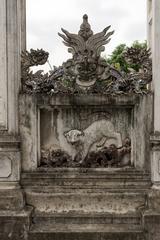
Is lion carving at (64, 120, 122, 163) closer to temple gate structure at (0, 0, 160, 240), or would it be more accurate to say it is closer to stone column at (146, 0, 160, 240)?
temple gate structure at (0, 0, 160, 240)

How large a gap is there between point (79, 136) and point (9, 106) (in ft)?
4.52

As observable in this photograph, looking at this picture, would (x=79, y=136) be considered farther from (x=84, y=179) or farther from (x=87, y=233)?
(x=87, y=233)

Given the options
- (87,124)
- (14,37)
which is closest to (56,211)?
(87,124)

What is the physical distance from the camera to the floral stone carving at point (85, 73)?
720 centimetres

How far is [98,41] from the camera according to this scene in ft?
23.8

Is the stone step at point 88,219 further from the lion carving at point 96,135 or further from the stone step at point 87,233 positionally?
the lion carving at point 96,135

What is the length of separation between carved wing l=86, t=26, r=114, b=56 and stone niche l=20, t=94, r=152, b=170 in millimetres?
877

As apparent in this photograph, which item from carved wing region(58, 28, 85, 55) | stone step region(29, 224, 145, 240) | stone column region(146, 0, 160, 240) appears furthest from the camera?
carved wing region(58, 28, 85, 55)

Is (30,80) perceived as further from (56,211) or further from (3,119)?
(56,211)

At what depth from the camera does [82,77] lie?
7.29 metres

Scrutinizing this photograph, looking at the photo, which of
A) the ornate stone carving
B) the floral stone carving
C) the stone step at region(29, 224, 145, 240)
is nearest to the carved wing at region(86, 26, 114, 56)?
the floral stone carving

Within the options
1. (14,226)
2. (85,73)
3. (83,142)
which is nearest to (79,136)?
(83,142)

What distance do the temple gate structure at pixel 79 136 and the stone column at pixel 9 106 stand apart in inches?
0.7

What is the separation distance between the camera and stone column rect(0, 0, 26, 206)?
22.5 ft
